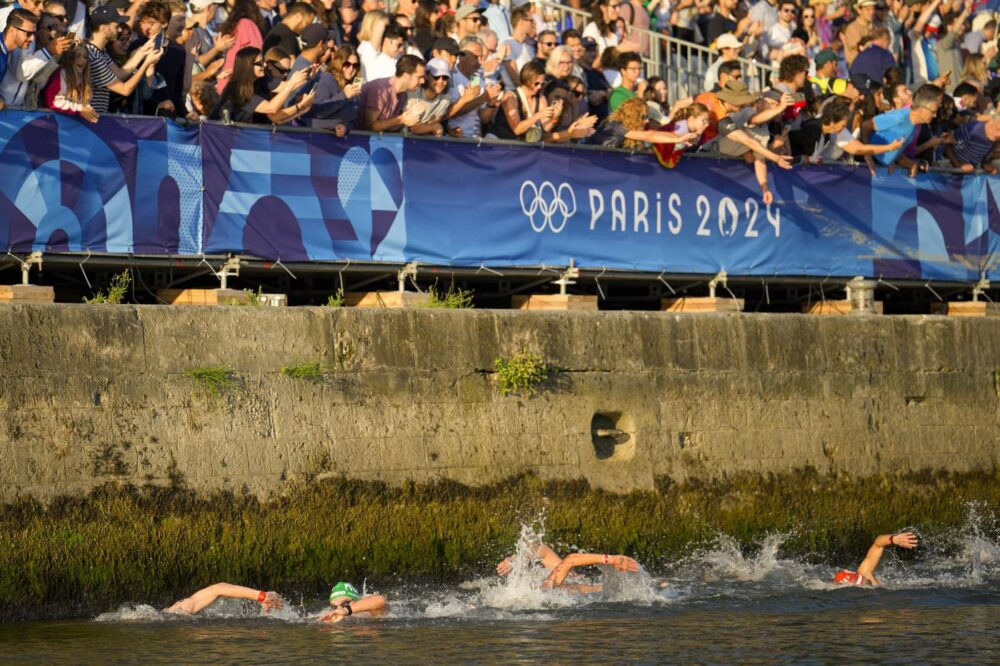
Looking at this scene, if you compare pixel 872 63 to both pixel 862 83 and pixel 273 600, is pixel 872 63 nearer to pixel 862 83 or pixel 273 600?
pixel 862 83

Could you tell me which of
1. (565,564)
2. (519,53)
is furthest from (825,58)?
(565,564)

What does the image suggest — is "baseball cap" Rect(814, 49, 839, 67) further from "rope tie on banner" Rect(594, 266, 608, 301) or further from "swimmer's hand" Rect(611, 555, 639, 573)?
"swimmer's hand" Rect(611, 555, 639, 573)

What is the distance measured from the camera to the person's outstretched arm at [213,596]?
39.1 feet

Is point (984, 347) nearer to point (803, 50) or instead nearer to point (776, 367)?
point (776, 367)

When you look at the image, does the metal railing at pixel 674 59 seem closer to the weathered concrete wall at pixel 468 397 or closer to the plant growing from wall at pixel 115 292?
the weathered concrete wall at pixel 468 397

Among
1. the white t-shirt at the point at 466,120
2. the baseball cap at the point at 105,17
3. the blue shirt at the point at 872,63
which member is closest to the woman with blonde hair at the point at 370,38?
the white t-shirt at the point at 466,120

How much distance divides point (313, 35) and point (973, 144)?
811 centimetres

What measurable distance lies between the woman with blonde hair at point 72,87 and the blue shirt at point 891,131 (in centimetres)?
855

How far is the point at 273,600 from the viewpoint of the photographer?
12.2 metres

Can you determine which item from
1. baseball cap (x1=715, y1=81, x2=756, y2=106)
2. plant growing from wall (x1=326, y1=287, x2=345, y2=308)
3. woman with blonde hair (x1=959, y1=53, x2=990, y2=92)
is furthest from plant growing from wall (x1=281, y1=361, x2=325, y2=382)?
woman with blonde hair (x1=959, y1=53, x2=990, y2=92)

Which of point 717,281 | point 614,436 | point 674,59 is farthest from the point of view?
point 674,59

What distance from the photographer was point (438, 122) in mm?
14805

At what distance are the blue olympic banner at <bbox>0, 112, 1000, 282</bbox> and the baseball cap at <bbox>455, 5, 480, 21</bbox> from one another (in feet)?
6.69

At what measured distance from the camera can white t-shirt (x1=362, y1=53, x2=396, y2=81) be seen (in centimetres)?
1486
